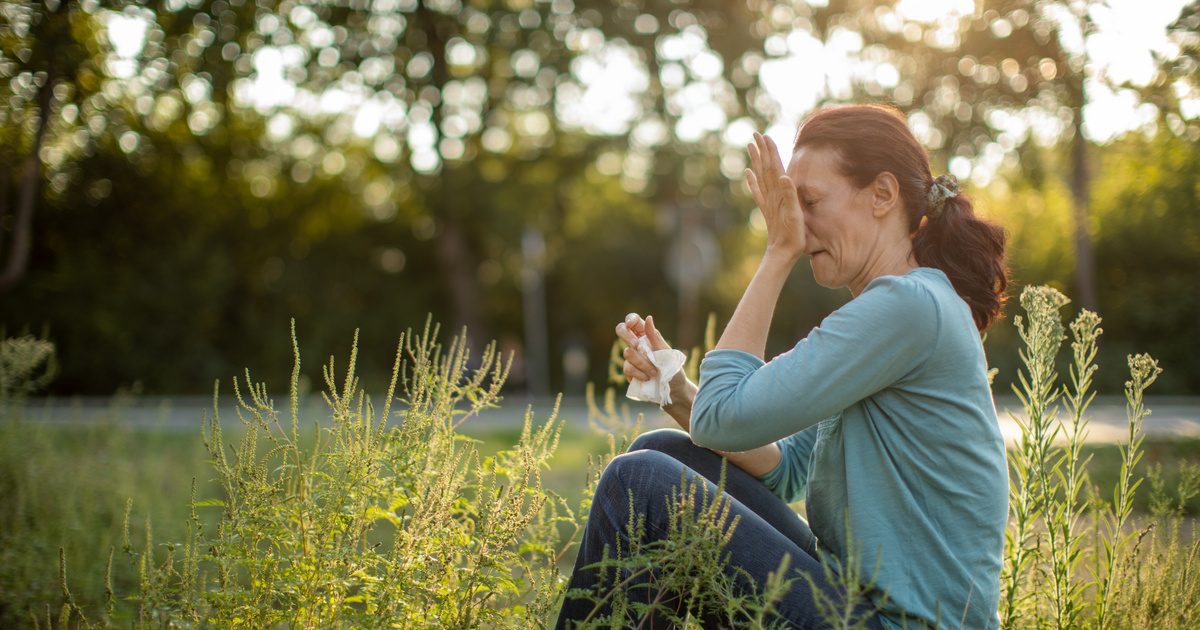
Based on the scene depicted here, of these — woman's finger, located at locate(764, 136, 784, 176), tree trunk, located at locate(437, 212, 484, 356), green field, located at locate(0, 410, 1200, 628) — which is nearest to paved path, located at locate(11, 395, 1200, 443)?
green field, located at locate(0, 410, 1200, 628)

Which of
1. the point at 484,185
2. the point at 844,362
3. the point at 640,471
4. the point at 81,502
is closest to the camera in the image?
the point at 844,362

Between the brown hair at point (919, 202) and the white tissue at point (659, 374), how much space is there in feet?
2.05

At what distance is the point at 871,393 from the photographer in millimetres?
2170

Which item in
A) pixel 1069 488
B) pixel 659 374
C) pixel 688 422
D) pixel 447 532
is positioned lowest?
pixel 447 532

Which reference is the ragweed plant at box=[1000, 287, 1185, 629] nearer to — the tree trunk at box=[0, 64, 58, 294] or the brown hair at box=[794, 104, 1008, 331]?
the brown hair at box=[794, 104, 1008, 331]

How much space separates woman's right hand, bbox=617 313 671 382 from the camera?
2584mm

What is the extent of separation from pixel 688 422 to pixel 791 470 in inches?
13.6

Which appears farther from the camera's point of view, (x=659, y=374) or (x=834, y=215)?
(x=659, y=374)

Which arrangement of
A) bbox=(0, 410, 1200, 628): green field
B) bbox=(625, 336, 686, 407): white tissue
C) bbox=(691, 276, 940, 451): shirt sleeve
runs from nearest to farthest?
bbox=(691, 276, 940, 451): shirt sleeve < bbox=(625, 336, 686, 407): white tissue < bbox=(0, 410, 1200, 628): green field

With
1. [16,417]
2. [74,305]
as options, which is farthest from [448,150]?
[16,417]

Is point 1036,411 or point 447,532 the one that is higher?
point 1036,411

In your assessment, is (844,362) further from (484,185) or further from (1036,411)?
(484,185)

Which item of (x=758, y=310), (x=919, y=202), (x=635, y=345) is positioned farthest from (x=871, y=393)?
(x=635, y=345)

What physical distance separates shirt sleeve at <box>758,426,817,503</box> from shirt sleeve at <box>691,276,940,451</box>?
0.65m
